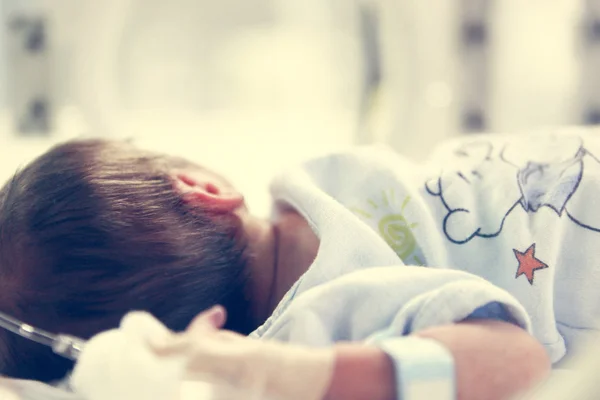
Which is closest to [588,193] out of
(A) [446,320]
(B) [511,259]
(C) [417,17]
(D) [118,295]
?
(B) [511,259]

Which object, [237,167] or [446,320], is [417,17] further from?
[446,320]

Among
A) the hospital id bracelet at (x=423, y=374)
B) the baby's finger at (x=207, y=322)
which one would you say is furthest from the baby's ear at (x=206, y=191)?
the hospital id bracelet at (x=423, y=374)

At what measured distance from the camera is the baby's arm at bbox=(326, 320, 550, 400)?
16.5 inches

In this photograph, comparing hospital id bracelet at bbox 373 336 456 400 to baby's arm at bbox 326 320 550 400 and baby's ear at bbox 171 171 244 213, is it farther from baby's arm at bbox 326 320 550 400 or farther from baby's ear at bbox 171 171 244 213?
baby's ear at bbox 171 171 244 213

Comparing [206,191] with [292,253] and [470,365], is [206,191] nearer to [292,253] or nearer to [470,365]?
[292,253]

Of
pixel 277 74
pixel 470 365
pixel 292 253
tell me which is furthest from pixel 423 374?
pixel 277 74

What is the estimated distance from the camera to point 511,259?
2.02 feet

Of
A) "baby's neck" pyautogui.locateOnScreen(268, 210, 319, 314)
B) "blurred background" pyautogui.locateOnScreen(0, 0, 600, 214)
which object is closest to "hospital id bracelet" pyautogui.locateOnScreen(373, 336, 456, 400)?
"baby's neck" pyautogui.locateOnScreen(268, 210, 319, 314)

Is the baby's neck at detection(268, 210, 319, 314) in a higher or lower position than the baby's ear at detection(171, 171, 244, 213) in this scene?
lower

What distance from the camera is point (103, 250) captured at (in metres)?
0.57

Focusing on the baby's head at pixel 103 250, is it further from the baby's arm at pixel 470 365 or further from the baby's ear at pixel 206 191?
the baby's arm at pixel 470 365

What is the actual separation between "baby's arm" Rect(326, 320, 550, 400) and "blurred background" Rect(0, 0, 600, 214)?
0.60m

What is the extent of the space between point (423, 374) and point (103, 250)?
12.3 inches

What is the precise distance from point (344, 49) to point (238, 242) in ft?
2.92
